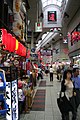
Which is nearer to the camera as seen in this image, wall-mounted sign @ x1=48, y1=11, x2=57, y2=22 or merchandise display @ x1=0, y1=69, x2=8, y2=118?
merchandise display @ x1=0, y1=69, x2=8, y2=118

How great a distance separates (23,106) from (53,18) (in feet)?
55.5

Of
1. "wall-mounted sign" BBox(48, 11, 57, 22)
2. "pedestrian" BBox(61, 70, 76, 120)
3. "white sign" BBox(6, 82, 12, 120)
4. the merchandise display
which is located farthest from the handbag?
"wall-mounted sign" BBox(48, 11, 57, 22)

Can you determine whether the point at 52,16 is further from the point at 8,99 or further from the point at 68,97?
the point at 8,99

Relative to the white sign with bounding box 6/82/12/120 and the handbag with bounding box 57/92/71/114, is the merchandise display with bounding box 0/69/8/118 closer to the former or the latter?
the white sign with bounding box 6/82/12/120

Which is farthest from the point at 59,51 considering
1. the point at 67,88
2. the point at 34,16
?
the point at 67,88

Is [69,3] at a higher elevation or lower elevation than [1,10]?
higher

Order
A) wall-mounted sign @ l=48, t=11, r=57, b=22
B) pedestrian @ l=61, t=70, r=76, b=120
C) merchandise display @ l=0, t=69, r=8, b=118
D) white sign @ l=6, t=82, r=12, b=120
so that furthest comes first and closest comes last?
wall-mounted sign @ l=48, t=11, r=57, b=22 < pedestrian @ l=61, t=70, r=76, b=120 < white sign @ l=6, t=82, r=12, b=120 < merchandise display @ l=0, t=69, r=8, b=118

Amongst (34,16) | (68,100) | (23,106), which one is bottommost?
(23,106)

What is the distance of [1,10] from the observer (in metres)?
7.91

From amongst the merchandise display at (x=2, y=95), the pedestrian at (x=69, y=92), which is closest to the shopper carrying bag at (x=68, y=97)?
the pedestrian at (x=69, y=92)

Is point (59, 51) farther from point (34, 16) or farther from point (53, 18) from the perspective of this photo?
point (34, 16)

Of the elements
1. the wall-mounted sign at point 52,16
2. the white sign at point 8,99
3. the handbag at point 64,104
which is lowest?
the handbag at point 64,104

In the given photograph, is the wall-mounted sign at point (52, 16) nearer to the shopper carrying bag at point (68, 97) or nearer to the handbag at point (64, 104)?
the shopper carrying bag at point (68, 97)

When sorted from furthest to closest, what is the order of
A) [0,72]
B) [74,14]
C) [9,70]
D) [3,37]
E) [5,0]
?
[74,14]
[5,0]
[3,37]
[9,70]
[0,72]
